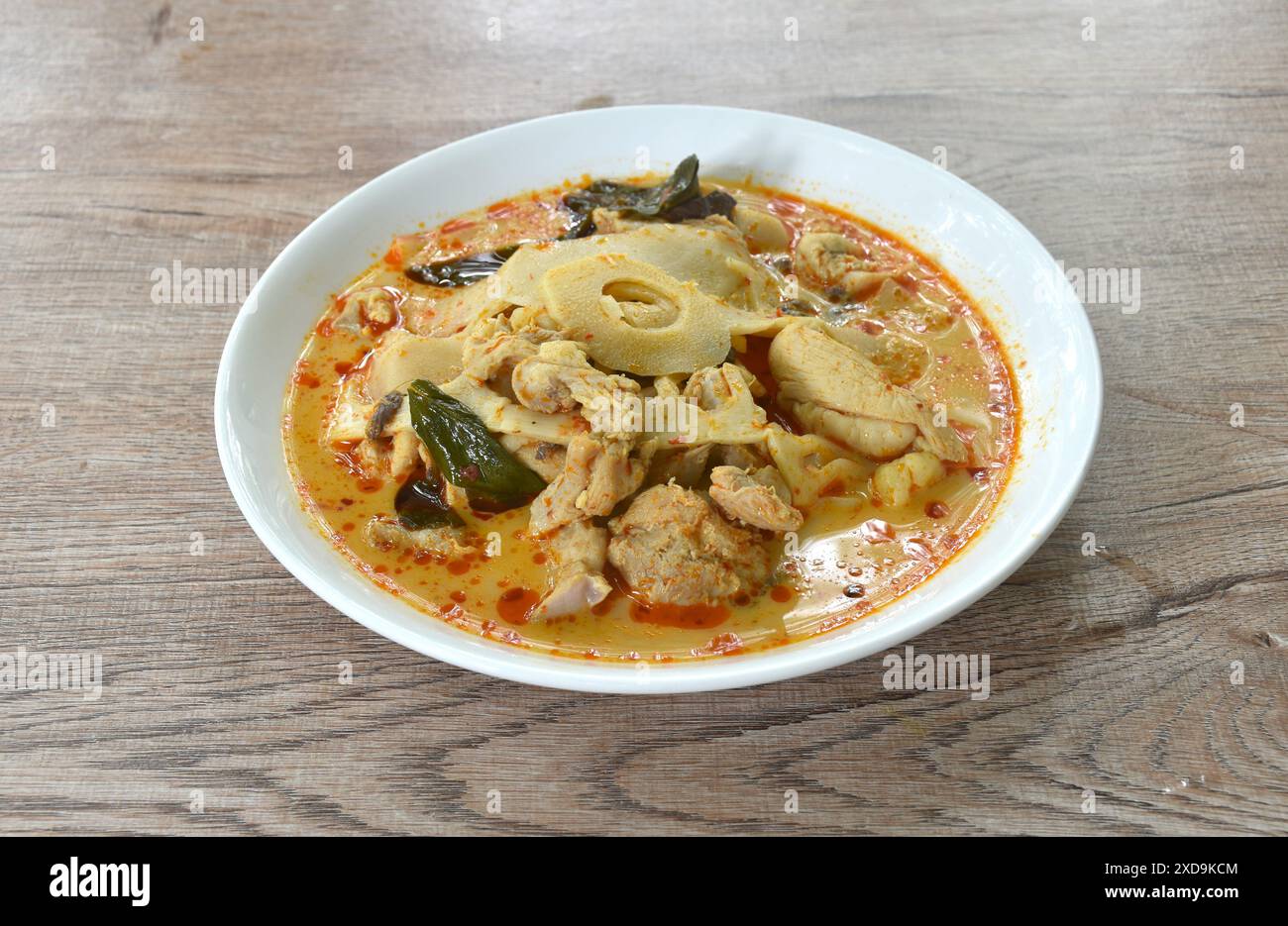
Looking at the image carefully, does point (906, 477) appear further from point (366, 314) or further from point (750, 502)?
point (366, 314)

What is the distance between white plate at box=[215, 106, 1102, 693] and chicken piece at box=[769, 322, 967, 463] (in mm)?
297

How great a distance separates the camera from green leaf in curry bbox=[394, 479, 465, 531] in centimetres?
300

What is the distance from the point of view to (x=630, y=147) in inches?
162

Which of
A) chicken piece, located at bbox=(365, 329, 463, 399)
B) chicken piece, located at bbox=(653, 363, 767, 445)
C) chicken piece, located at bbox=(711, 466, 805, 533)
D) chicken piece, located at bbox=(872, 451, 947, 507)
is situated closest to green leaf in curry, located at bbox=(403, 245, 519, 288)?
chicken piece, located at bbox=(365, 329, 463, 399)

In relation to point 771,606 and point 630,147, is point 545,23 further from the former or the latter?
point 771,606

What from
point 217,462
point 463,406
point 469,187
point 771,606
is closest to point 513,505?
point 463,406

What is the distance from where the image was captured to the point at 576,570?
2.83 metres

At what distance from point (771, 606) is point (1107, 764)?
90 cm

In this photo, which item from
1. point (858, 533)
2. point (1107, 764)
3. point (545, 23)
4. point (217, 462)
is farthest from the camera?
point (545, 23)

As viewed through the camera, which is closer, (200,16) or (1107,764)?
(1107,764)

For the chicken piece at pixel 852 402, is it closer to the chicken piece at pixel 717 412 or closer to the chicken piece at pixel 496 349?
the chicken piece at pixel 717 412

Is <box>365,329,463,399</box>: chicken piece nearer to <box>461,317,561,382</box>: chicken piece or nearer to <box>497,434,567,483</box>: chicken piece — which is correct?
<box>461,317,561,382</box>: chicken piece

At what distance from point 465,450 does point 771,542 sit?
91cm

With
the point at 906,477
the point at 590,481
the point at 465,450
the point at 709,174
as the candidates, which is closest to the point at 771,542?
the point at 906,477
